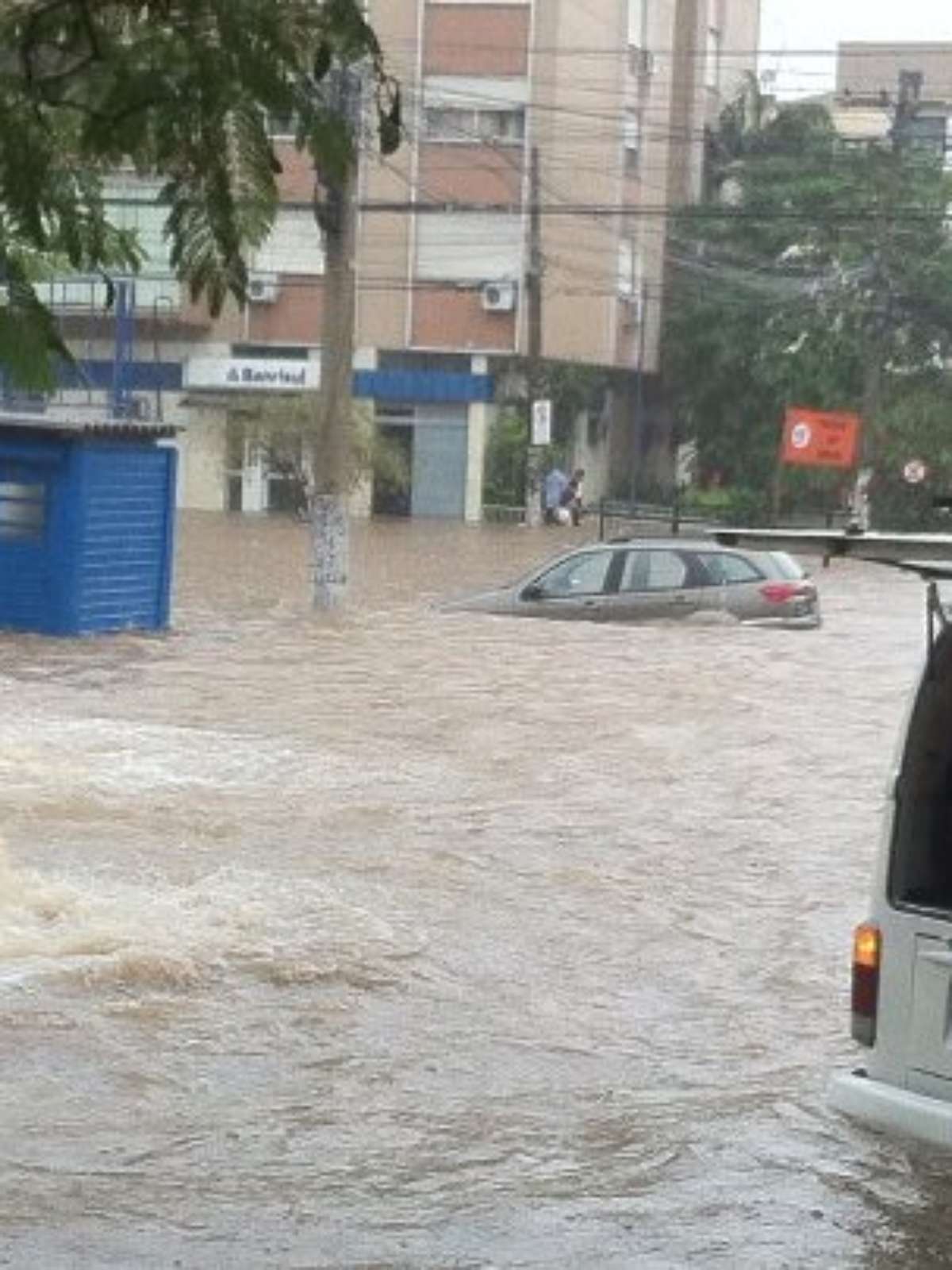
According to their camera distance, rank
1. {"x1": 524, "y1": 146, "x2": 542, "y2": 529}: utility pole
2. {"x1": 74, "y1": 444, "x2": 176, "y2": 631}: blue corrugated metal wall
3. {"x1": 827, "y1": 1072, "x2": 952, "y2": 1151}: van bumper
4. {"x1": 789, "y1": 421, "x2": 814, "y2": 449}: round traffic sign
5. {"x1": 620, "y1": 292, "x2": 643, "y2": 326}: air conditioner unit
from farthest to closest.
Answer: {"x1": 620, "y1": 292, "x2": 643, "y2": 326}: air conditioner unit < {"x1": 524, "y1": 146, "x2": 542, "y2": 529}: utility pole < {"x1": 789, "y1": 421, "x2": 814, "y2": 449}: round traffic sign < {"x1": 74, "y1": 444, "x2": 176, "y2": 631}: blue corrugated metal wall < {"x1": 827, "y1": 1072, "x2": 952, "y2": 1151}: van bumper

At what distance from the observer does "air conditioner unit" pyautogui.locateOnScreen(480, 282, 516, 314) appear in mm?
58562

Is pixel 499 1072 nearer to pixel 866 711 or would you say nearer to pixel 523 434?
pixel 866 711

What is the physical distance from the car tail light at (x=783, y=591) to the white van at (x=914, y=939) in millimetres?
19443

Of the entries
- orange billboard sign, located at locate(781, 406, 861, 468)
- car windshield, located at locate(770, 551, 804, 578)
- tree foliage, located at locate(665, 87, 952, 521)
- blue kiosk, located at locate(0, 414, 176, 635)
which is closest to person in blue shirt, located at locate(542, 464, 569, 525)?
orange billboard sign, located at locate(781, 406, 861, 468)

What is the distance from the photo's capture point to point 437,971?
1200cm

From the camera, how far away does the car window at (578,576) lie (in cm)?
2661

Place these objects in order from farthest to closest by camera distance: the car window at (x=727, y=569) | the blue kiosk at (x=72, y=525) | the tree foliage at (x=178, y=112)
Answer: the car window at (x=727, y=569) → the blue kiosk at (x=72, y=525) → the tree foliage at (x=178, y=112)

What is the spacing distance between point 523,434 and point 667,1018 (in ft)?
163

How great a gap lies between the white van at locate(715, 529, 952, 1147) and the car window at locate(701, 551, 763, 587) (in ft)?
63.5

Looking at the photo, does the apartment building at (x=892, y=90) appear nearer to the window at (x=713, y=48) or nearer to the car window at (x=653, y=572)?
the window at (x=713, y=48)

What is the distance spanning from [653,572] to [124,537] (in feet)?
15.2

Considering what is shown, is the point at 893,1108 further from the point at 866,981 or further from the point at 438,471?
the point at 438,471

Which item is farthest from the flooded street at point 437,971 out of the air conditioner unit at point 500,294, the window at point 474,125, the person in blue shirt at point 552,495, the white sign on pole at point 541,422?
the person in blue shirt at point 552,495

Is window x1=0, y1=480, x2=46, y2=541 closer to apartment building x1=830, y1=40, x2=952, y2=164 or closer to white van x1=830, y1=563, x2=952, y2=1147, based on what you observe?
white van x1=830, y1=563, x2=952, y2=1147
